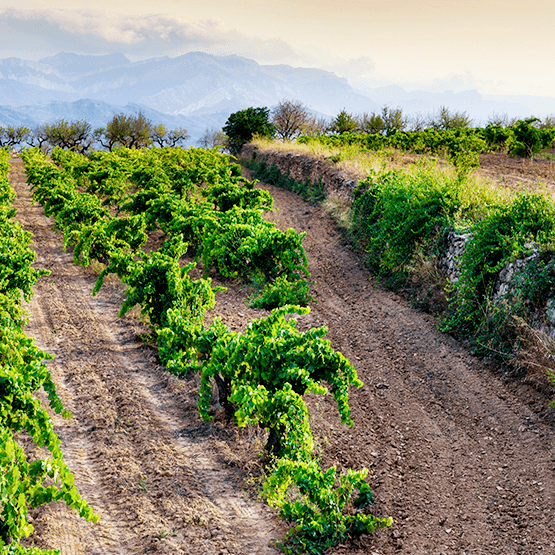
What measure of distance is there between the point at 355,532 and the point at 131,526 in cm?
192

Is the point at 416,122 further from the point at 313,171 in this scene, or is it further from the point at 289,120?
the point at 313,171

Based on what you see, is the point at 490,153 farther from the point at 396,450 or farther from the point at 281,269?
the point at 396,450

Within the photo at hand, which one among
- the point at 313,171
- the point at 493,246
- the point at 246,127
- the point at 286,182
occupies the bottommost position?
the point at 493,246

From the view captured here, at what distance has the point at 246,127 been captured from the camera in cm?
3419

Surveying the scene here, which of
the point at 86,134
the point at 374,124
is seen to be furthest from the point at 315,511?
the point at 86,134

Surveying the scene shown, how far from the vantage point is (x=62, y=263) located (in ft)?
33.9

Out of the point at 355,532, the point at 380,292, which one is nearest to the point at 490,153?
the point at 380,292

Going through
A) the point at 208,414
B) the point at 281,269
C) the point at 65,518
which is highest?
the point at 281,269

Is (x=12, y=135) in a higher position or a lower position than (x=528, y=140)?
higher

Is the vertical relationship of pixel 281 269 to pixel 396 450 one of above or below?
above

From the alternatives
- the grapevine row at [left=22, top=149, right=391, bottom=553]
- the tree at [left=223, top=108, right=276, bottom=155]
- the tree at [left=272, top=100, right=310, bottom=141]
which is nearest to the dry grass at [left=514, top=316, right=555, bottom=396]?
the grapevine row at [left=22, top=149, right=391, bottom=553]

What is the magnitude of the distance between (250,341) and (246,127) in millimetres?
32558

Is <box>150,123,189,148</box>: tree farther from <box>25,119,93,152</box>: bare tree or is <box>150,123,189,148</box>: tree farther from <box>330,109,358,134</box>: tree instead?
<box>330,109,358,134</box>: tree

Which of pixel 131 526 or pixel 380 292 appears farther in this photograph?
pixel 380 292
